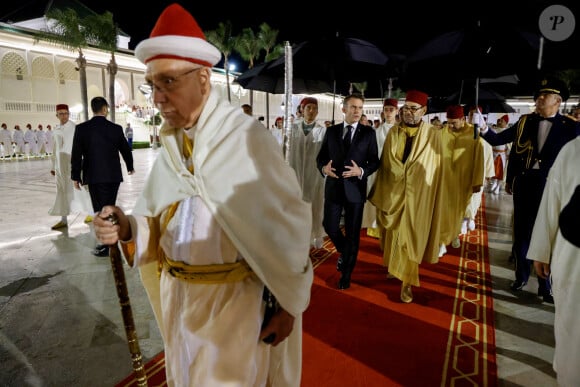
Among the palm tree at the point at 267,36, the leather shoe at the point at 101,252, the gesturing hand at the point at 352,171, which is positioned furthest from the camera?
the palm tree at the point at 267,36

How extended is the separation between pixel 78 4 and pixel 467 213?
6216 cm

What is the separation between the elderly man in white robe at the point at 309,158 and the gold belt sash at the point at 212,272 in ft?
14.4

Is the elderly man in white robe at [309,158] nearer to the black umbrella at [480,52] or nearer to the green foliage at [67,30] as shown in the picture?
the black umbrella at [480,52]

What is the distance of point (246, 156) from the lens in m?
1.59

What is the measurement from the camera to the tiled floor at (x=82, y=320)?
9.41 ft

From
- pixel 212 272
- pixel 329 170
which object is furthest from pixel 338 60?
pixel 212 272

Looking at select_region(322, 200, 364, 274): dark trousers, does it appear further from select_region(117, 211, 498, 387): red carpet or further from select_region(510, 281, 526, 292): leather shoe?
select_region(510, 281, 526, 292): leather shoe

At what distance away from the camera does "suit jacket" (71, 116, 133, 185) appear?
16.9 feet

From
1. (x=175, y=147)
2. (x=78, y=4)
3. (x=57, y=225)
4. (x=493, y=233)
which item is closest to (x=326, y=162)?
(x=175, y=147)

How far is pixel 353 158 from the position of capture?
14.5 feet

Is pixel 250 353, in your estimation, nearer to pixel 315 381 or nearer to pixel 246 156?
pixel 246 156

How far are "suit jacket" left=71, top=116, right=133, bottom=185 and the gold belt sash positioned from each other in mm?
4167

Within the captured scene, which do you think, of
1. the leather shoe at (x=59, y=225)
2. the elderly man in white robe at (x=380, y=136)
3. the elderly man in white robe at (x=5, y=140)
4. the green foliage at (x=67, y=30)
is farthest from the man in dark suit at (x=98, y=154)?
the elderly man in white robe at (x=5, y=140)

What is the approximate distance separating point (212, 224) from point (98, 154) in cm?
429
